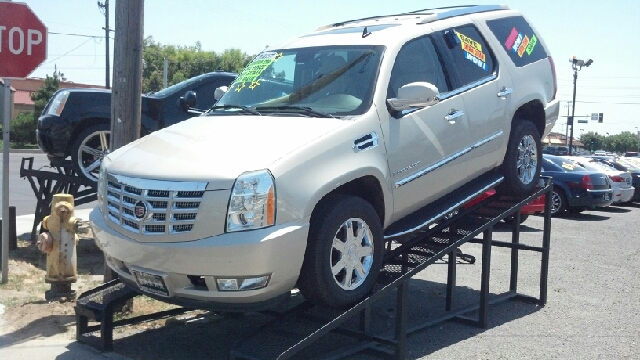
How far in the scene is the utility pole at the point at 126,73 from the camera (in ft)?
21.3

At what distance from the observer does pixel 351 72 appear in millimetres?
5375

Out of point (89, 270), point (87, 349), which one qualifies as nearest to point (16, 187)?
point (89, 270)

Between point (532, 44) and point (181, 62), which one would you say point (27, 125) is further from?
point (532, 44)

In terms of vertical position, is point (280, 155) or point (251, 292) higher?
point (280, 155)

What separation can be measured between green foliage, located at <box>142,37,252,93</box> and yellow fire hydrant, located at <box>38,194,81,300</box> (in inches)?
2115

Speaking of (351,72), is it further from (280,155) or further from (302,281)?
(302,281)

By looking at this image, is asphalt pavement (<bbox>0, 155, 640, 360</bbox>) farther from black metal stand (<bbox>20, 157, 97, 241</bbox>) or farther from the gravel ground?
black metal stand (<bbox>20, 157, 97, 241</bbox>)

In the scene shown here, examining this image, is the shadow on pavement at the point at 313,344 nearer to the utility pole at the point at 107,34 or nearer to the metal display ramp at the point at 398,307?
the metal display ramp at the point at 398,307

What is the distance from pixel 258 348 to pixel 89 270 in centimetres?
443

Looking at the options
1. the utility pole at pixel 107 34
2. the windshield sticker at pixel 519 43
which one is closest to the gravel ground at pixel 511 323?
the windshield sticker at pixel 519 43

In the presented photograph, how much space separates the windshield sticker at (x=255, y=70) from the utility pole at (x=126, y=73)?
1162 millimetres

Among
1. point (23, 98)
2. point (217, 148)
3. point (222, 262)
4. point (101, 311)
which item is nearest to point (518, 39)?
point (217, 148)

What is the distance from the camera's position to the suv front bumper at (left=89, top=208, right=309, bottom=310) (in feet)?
13.5

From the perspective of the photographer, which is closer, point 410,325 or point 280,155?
point 280,155
